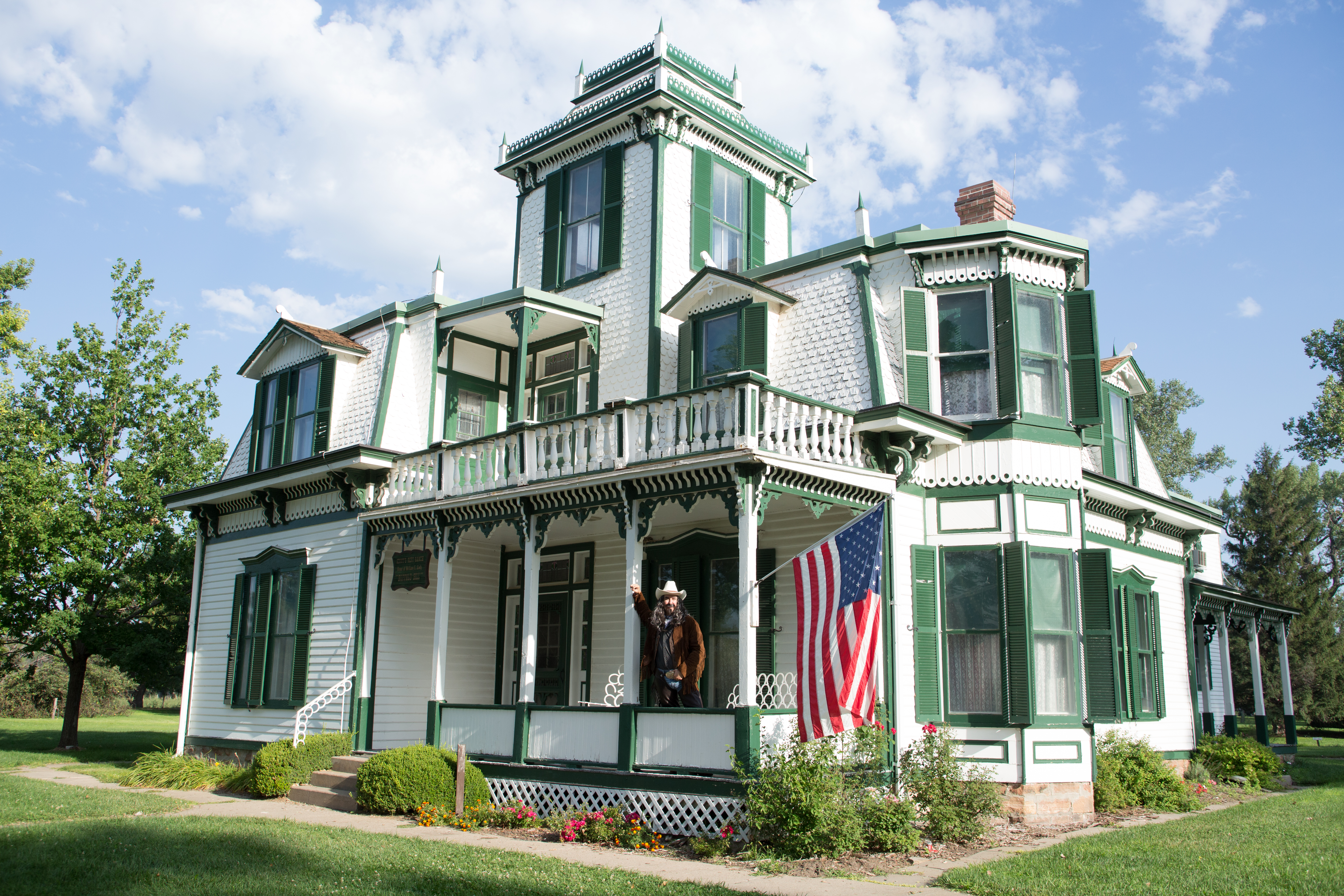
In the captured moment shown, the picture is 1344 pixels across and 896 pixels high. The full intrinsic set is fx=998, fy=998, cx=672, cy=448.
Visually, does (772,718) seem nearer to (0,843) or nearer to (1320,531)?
(0,843)

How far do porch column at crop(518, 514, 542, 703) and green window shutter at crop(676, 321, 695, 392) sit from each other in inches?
134

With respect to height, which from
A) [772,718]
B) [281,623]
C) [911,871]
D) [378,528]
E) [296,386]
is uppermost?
[296,386]

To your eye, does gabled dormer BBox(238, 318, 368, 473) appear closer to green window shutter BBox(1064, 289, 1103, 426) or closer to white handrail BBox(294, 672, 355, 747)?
white handrail BBox(294, 672, 355, 747)

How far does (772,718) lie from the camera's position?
1118 cm

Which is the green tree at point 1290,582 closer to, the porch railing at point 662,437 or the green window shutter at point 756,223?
the green window shutter at point 756,223

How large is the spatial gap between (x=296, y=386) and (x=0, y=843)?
1138cm

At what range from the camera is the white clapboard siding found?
1695cm

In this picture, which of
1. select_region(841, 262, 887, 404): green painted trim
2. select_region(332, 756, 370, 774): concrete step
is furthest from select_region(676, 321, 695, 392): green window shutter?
select_region(332, 756, 370, 774): concrete step

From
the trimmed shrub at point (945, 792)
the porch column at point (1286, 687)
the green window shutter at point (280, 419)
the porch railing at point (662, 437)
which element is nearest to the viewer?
the trimmed shrub at point (945, 792)

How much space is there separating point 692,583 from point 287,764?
6.75 meters

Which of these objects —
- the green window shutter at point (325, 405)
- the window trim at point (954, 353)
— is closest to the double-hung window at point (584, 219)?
the green window shutter at point (325, 405)

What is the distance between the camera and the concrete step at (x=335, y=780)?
14.6 meters

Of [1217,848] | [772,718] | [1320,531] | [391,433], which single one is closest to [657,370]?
[391,433]

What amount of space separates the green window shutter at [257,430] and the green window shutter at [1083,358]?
1527 centimetres
